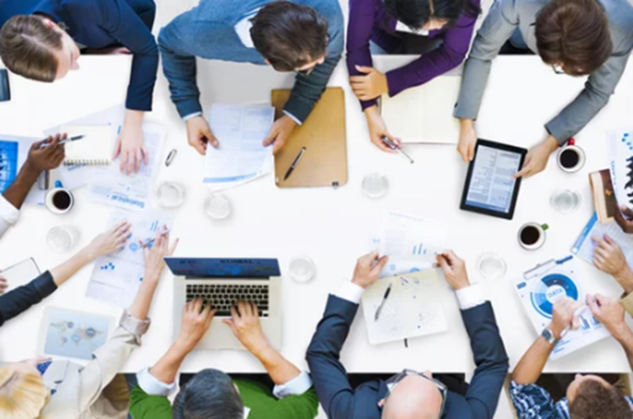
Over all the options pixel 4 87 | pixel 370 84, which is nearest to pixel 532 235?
pixel 370 84

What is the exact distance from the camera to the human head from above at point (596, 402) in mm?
1606

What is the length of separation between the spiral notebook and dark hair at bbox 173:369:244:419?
747 millimetres

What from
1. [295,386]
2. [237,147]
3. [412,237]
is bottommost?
[295,386]

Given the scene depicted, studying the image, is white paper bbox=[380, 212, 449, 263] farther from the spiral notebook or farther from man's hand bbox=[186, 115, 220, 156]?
the spiral notebook

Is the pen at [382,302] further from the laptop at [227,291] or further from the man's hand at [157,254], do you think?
the man's hand at [157,254]

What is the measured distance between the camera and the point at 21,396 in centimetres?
162

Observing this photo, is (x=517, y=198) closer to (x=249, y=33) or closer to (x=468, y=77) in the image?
(x=468, y=77)

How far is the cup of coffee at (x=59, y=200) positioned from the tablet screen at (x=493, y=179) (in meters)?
1.21

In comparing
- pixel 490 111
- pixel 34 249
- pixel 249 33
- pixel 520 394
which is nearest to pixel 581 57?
pixel 490 111

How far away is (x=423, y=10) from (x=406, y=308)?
2.72ft

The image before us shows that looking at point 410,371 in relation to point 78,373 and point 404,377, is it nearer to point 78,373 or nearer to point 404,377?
point 404,377

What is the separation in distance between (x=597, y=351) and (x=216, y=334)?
1108mm

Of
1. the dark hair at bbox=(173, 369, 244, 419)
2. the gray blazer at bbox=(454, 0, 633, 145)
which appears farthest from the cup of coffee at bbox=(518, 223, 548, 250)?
the dark hair at bbox=(173, 369, 244, 419)

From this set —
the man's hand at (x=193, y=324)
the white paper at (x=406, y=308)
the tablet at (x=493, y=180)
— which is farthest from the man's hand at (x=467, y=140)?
the man's hand at (x=193, y=324)
